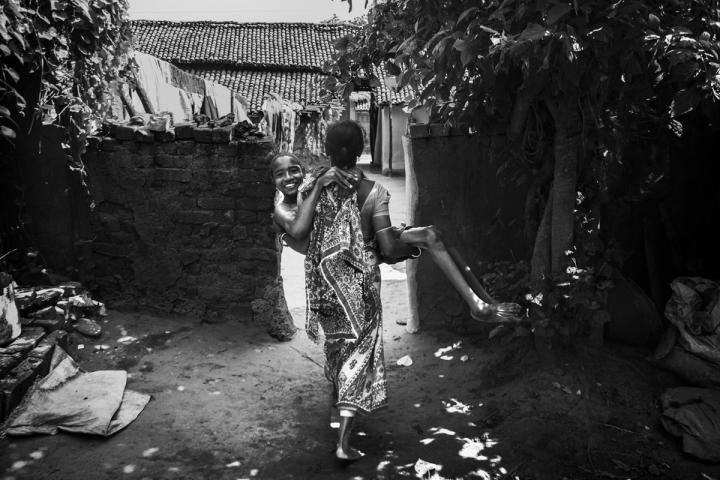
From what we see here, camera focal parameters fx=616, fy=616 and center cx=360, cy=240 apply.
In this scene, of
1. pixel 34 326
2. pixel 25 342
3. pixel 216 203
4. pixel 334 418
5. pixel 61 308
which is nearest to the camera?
pixel 334 418

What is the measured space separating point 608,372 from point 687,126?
1.74m

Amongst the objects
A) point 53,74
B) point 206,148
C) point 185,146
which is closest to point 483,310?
point 206,148

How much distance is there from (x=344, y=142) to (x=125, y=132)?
7.07 feet

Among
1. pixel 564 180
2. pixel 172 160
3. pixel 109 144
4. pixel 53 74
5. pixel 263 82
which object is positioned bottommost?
pixel 564 180

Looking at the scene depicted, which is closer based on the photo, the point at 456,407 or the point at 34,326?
the point at 456,407

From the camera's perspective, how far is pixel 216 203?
439cm

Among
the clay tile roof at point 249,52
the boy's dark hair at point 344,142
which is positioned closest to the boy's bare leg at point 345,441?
the boy's dark hair at point 344,142

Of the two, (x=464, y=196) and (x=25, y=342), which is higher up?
(x=464, y=196)

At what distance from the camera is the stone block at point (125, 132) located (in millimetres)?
4355

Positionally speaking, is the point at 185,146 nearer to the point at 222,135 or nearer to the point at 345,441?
→ the point at 222,135

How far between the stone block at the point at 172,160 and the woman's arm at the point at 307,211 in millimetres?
1571

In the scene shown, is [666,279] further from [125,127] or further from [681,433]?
[125,127]

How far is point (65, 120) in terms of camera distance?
430 centimetres

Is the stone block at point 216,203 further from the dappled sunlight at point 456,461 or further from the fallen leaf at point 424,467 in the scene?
the fallen leaf at point 424,467
